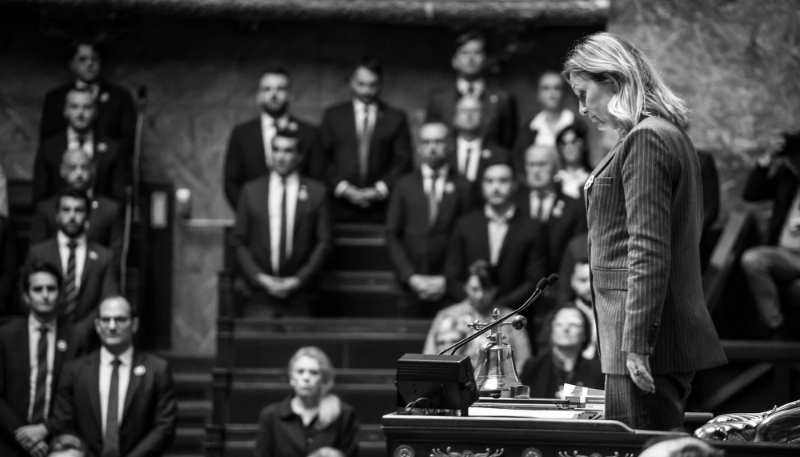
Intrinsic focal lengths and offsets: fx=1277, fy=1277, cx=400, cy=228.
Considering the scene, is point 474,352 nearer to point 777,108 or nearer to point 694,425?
point 694,425

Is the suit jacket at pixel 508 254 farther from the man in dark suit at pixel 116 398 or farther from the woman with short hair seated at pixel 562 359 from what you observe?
the man in dark suit at pixel 116 398

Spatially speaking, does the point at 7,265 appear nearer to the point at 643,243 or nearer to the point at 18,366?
the point at 18,366

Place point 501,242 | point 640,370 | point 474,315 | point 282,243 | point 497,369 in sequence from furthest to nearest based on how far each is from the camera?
point 282,243 → point 501,242 → point 474,315 → point 497,369 → point 640,370

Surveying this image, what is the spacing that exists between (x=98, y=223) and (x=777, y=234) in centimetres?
425

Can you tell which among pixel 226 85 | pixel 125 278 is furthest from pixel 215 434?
pixel 226 85

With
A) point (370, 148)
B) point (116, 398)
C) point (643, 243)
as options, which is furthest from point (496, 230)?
point (643, 243)

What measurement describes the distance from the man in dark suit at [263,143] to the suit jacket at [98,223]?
842 millimetres

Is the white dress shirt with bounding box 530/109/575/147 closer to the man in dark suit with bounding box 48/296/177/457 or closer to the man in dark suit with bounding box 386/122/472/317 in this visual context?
the man in dark suit with bounding box 386/122/472/317

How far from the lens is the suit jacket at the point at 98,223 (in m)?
8.07

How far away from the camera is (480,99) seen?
8.80 meters

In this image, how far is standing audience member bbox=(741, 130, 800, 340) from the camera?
7398 millimetres

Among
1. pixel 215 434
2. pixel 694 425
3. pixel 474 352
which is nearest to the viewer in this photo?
pixel 694 425

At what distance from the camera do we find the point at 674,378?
3270mm

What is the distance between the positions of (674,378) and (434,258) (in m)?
4.83
